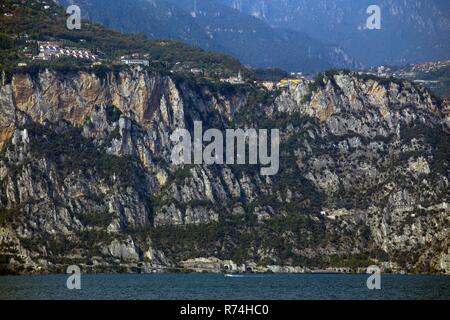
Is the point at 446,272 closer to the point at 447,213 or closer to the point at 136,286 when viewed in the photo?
the point at 447,213
